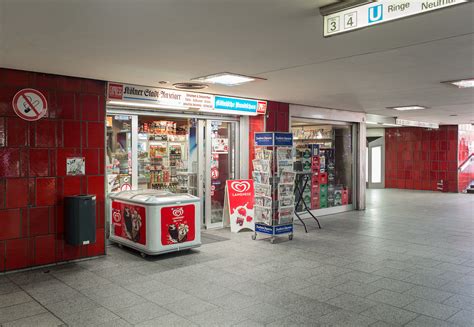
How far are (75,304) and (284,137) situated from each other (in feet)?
13.9

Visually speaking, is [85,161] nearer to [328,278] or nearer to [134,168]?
[134,168]

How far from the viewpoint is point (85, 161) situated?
5.93 metres

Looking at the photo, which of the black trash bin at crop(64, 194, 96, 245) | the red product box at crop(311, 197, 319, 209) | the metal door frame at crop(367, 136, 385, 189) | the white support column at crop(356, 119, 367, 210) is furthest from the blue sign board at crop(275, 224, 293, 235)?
the metal door frame at crop(367, 136, 385, 189)

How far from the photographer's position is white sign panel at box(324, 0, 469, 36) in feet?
8.42

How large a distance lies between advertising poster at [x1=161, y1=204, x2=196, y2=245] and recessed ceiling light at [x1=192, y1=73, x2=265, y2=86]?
1917 millimetres

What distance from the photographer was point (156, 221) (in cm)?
586

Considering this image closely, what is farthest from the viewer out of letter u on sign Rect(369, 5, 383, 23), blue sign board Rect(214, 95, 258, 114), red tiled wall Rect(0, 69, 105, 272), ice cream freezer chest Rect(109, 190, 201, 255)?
blue sign board Rect(214, 95, 258, 114)

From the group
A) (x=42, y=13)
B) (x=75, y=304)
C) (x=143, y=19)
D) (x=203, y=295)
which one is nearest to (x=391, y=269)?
(x=203, y=295)

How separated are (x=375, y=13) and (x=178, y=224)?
4254mm

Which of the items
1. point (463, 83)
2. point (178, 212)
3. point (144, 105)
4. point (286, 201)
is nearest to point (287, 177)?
point (286, 201)

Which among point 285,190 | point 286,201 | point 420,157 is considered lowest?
point 286,201

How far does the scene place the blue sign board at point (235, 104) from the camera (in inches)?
301

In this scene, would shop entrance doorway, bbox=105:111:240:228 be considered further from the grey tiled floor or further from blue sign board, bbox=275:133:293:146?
blue sign board, bbox=275:133:293:146

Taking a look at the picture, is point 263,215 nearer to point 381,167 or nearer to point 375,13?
point 375,13
